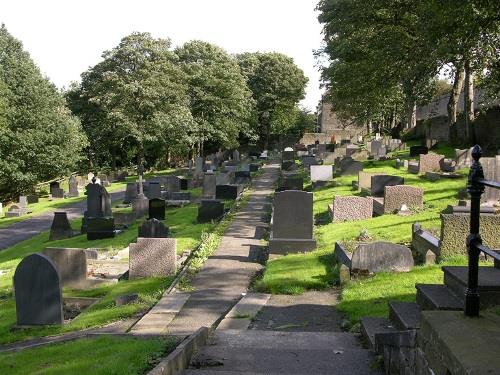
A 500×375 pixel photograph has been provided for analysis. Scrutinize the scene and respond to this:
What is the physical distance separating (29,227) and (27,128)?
51.1 feet

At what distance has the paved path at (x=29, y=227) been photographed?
2339cm

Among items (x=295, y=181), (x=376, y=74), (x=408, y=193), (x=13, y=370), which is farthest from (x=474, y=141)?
(x=13, y=370)

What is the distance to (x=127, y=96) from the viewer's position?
4206cm

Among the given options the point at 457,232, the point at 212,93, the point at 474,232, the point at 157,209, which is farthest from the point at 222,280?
the point at 212,93

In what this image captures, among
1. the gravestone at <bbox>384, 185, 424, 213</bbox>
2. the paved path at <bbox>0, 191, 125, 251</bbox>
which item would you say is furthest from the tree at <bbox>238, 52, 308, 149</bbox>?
the gravestone at <bbox>384, 185, 424, 213</bbox>

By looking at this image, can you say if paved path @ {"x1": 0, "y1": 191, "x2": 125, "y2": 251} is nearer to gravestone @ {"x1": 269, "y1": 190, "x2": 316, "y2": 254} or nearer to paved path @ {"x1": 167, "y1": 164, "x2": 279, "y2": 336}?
paved path @ {"x1": 167, "y1": 164, "x2": 279, "y2": 336}

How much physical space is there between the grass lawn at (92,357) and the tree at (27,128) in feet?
106

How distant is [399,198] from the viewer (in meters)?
15.9

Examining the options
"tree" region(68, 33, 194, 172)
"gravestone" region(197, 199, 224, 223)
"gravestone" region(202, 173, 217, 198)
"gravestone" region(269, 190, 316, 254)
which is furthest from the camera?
"tree" region(68, 33, 194, 172)

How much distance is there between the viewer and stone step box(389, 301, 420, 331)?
494cm

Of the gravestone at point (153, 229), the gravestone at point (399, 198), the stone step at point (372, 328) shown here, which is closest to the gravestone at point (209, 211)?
the gravestone at point (153, 229)

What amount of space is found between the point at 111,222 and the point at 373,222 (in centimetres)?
910

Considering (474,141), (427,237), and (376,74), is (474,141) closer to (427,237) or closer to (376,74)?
(376,74)

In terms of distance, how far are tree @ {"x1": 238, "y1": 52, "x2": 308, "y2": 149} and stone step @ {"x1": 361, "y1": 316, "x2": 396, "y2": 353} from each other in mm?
63784
